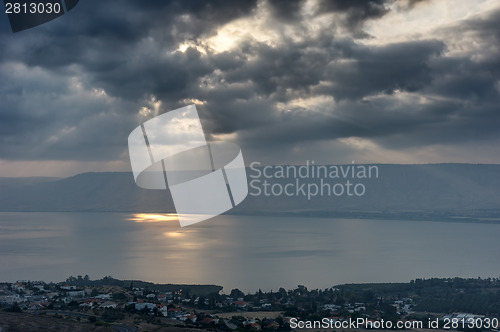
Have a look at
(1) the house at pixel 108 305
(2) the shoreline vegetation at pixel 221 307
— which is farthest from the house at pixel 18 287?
(1) the house at pixel 108 305

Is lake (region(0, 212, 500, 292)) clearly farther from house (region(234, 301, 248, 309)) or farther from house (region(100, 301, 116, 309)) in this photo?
house (region(100, 301, 116, 309))

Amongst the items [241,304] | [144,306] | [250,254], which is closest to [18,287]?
[144,306]

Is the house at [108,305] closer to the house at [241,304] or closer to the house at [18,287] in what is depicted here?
the house at [241,304]

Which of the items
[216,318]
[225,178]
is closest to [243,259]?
[216,318]

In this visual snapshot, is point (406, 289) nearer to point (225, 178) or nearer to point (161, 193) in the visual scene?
point (225, 178)

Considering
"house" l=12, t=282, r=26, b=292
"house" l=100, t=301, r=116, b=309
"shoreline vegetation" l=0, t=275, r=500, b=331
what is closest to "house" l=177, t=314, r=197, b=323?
"shoreline vegetation" l=0, t=275, r=500, b=331

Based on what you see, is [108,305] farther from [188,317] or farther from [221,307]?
[221,307]
